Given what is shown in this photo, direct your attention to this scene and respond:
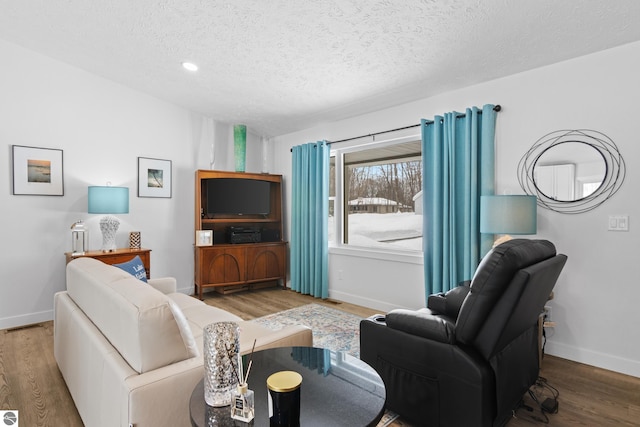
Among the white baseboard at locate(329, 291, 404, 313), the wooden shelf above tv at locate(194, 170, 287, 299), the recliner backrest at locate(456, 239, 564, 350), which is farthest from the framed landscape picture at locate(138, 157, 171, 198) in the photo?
the recliner backrest at locate(456, 239, 564, 350)

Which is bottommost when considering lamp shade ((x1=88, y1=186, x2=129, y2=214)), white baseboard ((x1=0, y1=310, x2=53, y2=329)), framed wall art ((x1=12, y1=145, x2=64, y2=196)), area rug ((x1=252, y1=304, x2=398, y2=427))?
area rug ((x1=252, y1=304, x2=398, y2=427))

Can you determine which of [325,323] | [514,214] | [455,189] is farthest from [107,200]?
[514,214]

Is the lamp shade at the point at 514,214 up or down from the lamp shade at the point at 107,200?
down

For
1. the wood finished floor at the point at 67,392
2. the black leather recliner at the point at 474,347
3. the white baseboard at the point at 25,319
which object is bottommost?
the wood finished floor at the point at 67,392

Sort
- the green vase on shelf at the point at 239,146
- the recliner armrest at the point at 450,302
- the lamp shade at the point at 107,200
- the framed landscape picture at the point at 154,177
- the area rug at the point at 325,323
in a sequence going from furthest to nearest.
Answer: the green vase on shelf at the point at 239,146 < the framed landscape picture at the point at 154,177 < the lamp shade at the point at 107,200 < the area rug at the point at 325,323 < the recliner armrest at the point at 450,302

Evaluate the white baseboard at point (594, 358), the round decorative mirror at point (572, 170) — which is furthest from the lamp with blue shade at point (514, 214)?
the white baseboard at point (594, 358)

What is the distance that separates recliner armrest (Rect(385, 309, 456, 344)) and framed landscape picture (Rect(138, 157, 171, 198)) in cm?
381

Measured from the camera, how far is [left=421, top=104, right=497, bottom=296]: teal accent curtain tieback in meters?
3.15

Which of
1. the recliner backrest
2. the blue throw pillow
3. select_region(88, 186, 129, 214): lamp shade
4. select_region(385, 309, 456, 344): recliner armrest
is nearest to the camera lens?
the recliner backrest

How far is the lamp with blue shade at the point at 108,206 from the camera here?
12.2 feet

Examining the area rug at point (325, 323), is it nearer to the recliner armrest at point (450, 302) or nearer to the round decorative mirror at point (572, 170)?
the recliner armrest at point (450, 302)

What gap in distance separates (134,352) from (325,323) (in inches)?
101

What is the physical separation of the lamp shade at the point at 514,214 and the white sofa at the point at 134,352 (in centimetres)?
174

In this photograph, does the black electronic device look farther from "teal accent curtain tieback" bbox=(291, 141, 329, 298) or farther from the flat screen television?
"teal accent curtain tieback" bbox=(291, 141, 329, 298)
